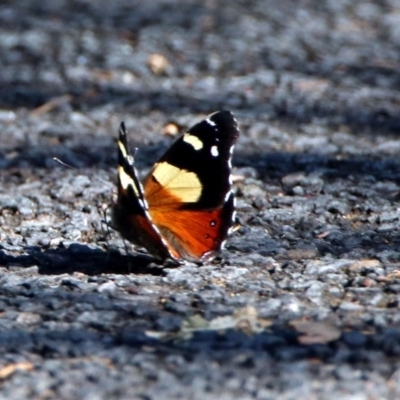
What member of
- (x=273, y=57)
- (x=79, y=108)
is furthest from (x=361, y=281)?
(x=273, y=57)

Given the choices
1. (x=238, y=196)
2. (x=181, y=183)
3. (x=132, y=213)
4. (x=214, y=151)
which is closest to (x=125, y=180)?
(x=132, y=213)

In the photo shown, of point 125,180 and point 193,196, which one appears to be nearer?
point 125,180

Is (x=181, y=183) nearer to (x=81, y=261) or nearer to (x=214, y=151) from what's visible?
(x=214, y=151)

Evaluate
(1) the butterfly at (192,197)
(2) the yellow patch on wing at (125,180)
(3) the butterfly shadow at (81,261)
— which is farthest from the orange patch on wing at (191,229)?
(2) the yellow patch on wing at (125,180)

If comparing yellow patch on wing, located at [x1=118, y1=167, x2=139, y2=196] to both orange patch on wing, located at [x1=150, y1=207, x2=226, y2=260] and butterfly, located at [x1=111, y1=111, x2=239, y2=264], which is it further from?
orange patch on wing, located at [x1=150, y1=207, x2=226, y2=260]

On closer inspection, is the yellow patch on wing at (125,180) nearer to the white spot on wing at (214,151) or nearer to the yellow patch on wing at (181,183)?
the yellow patch on wing at (181,183)
